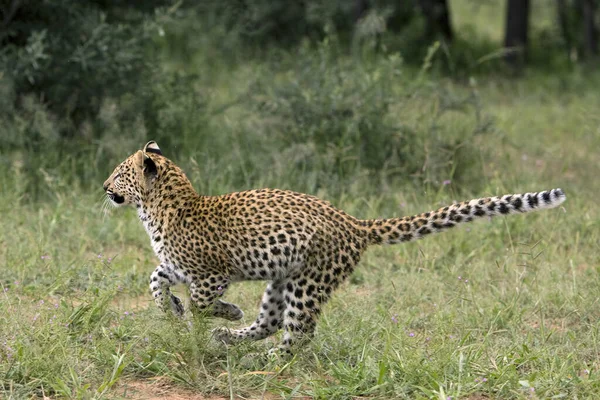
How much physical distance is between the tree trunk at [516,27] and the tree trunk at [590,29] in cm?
148

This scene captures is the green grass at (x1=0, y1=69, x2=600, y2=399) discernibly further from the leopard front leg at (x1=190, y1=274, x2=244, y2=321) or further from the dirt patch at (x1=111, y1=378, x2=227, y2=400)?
the leopard front leg at (x1=190, y1=274, x2=244, y2=321)

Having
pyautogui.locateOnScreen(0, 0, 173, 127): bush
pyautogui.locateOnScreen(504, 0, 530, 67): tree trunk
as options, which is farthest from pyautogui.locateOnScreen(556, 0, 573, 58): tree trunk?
pyautogui.locateOnScreen(0, 0, 173, 127): bush

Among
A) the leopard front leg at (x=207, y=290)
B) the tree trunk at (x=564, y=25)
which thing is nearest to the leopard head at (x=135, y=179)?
the leopard front leg at (x=207, y=290)

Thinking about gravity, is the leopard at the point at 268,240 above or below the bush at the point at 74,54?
below

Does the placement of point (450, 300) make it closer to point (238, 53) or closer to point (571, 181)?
point (571, 181)

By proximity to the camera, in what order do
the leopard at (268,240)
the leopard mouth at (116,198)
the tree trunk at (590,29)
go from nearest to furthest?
the leopard at (268,240), the leopard mouth at (116,198), the tree trunk at (590,29)

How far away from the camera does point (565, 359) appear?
19.2ft

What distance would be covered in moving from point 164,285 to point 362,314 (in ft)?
4.61

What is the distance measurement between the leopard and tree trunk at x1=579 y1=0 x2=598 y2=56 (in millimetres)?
12069

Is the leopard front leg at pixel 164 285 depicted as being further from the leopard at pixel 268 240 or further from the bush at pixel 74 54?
the bush at pixel 74 54

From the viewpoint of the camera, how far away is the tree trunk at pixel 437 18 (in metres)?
16.8

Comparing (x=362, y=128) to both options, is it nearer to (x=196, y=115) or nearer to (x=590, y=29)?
(x=196, y=115)

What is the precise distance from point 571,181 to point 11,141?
5.62 metres

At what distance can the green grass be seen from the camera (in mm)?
5434
